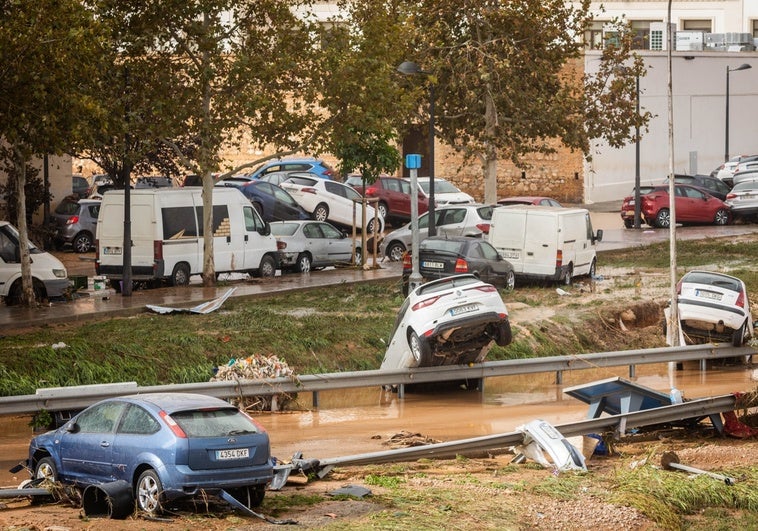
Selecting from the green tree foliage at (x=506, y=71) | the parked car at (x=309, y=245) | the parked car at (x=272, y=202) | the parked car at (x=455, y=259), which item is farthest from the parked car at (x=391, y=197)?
the parked car at (x=455, y=259)

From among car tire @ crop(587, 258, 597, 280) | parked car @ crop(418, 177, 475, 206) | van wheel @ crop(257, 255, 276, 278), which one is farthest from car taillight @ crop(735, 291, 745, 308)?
parked car @ crop(418, 177, 475, 206)

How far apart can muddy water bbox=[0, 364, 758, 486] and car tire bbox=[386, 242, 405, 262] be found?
480 inches

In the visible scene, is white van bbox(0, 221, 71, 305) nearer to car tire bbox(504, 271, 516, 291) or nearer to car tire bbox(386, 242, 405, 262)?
car tire bbox(504, 271, 516, 291)

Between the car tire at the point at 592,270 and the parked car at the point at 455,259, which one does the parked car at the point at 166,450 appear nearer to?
the parked car at the point at 455,259

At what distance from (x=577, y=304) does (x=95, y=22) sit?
13.0 metres

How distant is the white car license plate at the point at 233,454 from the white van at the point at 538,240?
785 inches

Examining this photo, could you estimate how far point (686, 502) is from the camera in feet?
50.4

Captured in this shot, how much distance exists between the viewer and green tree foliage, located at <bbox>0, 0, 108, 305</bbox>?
2217 cm

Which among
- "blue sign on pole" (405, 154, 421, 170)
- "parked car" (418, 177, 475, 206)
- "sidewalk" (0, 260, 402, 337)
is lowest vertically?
"sidewalk" (0, 260, 402, 337)

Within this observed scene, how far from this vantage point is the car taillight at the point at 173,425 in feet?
42.9

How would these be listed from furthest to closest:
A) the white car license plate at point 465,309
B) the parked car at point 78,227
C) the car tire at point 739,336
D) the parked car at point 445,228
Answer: the parked car at point 78,227
the parked car at point 445,228
the car tire at point 739,336
the white car license plate at point 465,309

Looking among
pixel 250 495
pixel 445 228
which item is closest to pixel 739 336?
pixel 445 228

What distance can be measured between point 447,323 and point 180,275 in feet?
38.5

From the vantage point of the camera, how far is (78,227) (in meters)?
39.6
